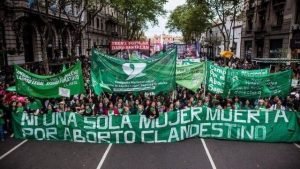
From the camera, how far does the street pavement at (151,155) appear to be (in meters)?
9.39

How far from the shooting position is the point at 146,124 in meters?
11.3

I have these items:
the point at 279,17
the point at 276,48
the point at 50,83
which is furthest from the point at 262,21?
the point at 50,83

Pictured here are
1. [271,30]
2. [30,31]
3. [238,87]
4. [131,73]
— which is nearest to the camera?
[131,73]

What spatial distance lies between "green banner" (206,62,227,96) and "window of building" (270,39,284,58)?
720 inches

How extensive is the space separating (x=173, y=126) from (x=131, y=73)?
281 centimetres

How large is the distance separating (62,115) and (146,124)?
320cm

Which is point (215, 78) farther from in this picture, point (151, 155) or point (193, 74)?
point (151, 155)

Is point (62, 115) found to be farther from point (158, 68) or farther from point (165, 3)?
point (165, 3)

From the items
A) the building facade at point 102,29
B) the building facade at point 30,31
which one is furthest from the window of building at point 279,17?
the building facade at point 102,29

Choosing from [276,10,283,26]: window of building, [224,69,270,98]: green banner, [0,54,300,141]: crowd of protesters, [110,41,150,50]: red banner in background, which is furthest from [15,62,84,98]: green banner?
[276,10,283,26]: window of building

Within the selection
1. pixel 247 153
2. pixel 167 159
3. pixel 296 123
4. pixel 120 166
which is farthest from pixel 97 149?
pixel 296 123

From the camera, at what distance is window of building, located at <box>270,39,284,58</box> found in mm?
29853

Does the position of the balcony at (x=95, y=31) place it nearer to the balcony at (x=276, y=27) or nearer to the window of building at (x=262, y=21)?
the window of building at (x=262, y=21)

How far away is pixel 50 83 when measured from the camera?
40.4 ft
